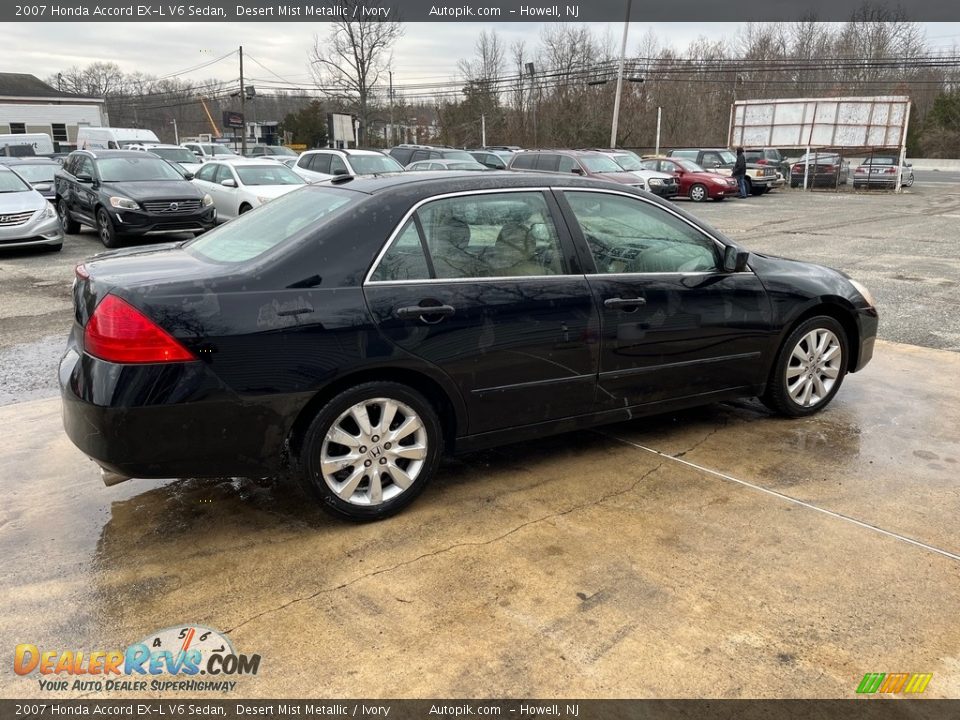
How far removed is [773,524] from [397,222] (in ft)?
7.57

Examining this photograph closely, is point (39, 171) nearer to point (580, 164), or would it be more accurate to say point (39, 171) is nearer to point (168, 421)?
point (580, 164)

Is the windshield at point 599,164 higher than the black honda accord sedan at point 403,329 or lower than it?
higher

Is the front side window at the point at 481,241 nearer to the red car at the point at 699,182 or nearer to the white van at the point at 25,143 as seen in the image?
the red car at the point at 699,182

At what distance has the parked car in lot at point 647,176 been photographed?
2119 centimetres

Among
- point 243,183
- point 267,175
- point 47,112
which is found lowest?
point 243,183

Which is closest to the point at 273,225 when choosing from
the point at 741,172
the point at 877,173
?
the point at 741,172

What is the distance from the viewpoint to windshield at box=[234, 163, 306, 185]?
1485 cm

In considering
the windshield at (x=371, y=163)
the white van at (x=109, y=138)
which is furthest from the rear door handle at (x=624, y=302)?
the white van at (x=109, y=138)

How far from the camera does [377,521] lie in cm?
357

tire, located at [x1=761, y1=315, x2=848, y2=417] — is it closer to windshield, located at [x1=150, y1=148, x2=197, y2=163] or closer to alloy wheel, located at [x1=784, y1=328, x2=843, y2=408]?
alloy wheel, located at [x1=784, y1=328, x2=843, y2=408]

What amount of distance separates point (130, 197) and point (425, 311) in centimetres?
1124

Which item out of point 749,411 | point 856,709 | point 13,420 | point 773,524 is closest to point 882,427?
point 749,411

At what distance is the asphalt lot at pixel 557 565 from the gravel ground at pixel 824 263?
7.08 feet

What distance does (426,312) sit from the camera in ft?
11.3
